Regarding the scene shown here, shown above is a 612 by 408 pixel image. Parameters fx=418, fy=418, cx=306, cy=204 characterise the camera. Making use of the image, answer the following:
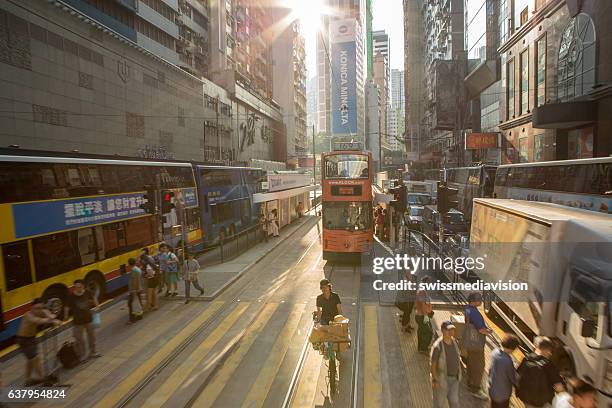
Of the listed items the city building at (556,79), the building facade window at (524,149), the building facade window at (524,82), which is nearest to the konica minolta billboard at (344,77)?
the city building at (556,79)

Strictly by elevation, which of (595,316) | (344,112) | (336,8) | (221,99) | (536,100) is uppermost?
(336,8)

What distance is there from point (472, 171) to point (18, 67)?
25.9 metres

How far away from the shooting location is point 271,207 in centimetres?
2961

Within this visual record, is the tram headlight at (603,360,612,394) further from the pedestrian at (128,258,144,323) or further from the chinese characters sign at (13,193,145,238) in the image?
the chinese characters sign at (13,193,145,238)

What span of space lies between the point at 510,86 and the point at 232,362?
34680mm

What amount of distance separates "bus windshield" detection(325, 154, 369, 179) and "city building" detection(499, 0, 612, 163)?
525 inches

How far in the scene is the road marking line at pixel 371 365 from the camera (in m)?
7.29

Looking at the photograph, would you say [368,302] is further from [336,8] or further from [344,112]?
[336,8]

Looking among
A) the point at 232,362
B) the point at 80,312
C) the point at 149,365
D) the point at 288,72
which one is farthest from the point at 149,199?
the point at 288,72

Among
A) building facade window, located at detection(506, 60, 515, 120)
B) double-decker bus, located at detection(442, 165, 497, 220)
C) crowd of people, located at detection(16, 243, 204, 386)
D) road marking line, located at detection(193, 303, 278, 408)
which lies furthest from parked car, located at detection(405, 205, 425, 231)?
road marking line, located at detection(193, 303, 278, 408)

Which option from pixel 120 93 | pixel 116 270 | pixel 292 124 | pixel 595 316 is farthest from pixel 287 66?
pixel 595 316

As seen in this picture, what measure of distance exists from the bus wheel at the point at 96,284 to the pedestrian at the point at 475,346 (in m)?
10.7

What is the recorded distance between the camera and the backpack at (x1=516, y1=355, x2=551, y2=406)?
212 inches

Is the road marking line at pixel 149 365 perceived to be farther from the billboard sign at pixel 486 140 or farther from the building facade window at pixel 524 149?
the billboard sign at pixel 486 140
